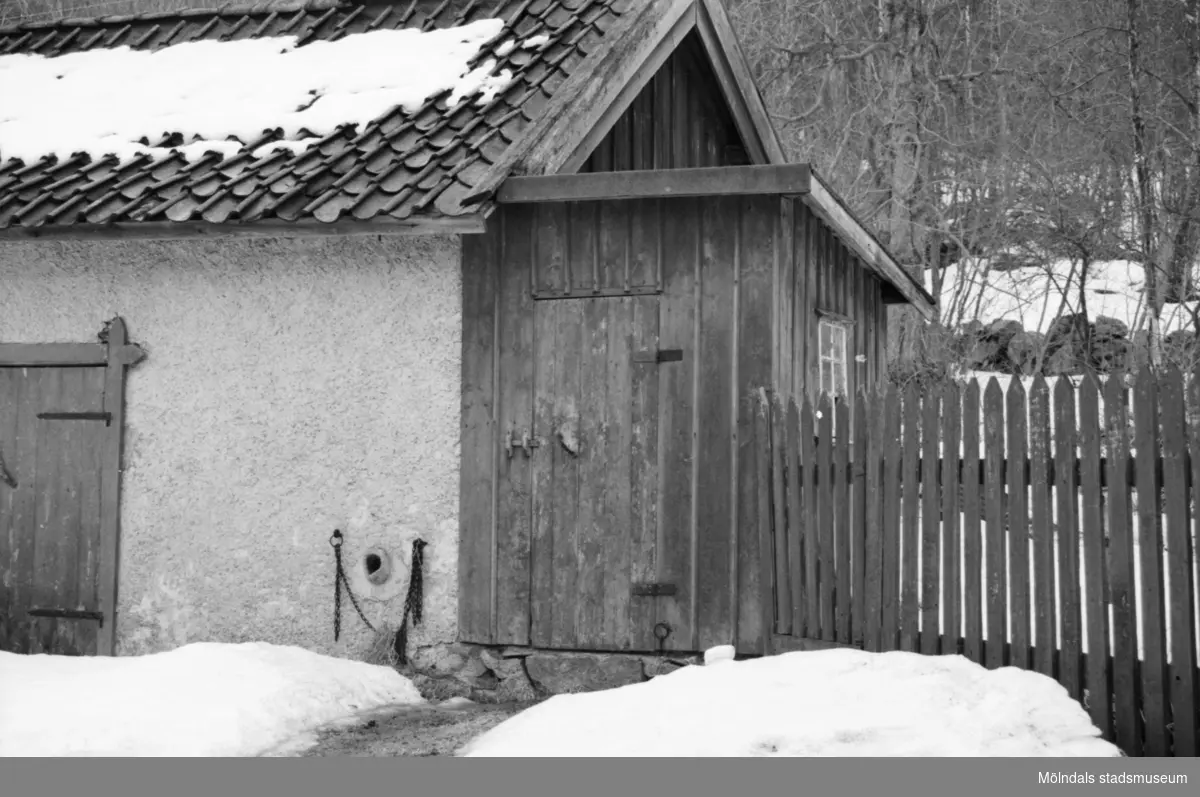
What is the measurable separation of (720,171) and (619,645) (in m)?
2.65

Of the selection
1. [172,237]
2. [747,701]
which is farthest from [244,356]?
[747,701]

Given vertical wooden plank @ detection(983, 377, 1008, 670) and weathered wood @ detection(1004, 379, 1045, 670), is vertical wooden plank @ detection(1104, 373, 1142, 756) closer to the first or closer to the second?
weathered wood @ detection(1004, 379, 1045, 670)

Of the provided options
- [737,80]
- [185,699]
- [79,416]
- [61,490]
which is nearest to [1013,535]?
[185,699]

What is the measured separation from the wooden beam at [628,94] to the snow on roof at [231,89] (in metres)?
0.62

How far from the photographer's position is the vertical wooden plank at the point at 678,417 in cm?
691

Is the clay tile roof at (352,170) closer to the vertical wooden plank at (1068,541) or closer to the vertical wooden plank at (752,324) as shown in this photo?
the vertical wooden plank at (752,324)

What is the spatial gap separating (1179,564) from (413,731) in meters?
3.49

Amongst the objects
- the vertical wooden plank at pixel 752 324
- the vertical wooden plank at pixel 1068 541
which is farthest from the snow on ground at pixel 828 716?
the vertical wooden plank at pixel 752 324

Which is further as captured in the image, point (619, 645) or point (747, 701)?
point (619, 645)

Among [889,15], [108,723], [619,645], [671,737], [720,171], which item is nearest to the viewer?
[671,737]

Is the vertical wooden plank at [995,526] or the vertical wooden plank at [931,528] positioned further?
the vertical wooden plank at [931,528]

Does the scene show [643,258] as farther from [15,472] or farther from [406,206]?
[15,472]

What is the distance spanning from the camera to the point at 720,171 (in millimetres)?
6570

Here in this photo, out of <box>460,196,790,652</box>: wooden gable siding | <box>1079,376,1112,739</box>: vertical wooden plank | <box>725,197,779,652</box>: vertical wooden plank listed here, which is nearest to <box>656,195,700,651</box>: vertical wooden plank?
<box>460,196,790,652</box>: wooden gable siding
